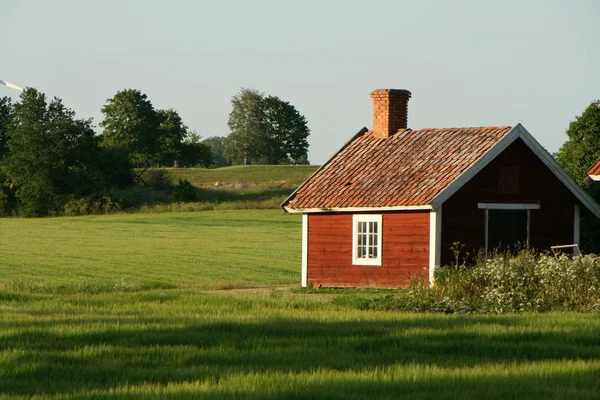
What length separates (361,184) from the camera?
30672 mm

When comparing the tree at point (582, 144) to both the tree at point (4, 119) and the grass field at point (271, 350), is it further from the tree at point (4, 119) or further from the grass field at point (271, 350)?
the tree at point (4, 119)

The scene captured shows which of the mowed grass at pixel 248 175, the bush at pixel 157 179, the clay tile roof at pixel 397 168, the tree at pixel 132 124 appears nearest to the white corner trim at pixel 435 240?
the clay tile roof at pixel 397 168

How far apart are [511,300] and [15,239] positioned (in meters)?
42.3

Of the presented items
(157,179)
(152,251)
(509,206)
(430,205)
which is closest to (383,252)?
(430,205)

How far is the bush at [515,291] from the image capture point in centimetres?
2045

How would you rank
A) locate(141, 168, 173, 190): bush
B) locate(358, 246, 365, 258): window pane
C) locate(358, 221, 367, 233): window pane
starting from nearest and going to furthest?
locate(358, 246, 365, 258): window pane < locate(358, 221, 367, 233): window pane < locate(141, 168, 173, 190): bush

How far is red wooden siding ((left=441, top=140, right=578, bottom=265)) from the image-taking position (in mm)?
28531

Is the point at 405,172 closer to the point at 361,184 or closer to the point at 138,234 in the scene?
the point at 361,184

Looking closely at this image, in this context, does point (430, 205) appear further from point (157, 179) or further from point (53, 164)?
point (157, 179)

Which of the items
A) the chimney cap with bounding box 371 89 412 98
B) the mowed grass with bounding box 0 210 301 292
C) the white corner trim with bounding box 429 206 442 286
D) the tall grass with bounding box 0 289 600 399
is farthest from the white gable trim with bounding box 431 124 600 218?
Result: the tall grass with bounding box 0 289 600 399

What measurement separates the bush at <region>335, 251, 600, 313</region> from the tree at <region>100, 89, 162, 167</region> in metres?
98.7

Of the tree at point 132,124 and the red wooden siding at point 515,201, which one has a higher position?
the tree at point 132,124

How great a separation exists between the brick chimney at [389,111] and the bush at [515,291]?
1138 cm

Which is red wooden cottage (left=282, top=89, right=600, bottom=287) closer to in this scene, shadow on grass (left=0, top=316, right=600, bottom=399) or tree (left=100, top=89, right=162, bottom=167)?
shadow on grass (left=0, top=316, right=600, bottom=399)
